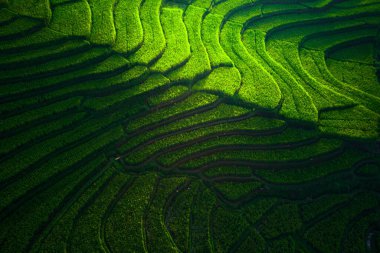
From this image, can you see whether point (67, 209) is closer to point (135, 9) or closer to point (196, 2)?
point (135, 9)

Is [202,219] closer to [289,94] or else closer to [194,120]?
[194,120]

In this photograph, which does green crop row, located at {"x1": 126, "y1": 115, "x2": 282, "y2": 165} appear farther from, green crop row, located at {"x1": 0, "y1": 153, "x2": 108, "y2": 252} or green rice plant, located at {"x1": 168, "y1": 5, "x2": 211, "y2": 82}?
green rice plant, located at {"x1": 168, "y1": 5, "x2": 211, "y2": 82}

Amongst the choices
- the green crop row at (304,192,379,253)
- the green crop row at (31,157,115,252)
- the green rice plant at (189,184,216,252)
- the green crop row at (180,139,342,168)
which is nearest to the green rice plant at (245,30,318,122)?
the green crop row at (180,139,342,168)

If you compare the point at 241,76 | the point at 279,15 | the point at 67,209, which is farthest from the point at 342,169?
the point at 279,15

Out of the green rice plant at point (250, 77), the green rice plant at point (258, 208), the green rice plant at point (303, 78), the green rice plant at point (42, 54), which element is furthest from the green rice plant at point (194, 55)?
the green rice plant at point (258, 208)

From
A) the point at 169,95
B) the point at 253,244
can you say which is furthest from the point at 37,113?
the point at 253,244

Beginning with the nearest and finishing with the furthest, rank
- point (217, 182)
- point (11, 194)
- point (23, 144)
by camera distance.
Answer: point (11, 194) → point (23, 144) → point (217, 182)
